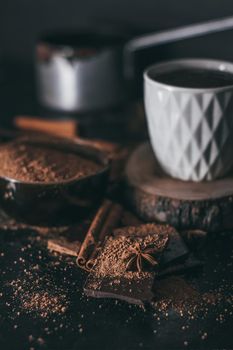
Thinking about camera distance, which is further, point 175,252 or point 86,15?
point 86,15

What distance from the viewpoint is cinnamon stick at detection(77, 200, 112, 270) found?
0.91 m

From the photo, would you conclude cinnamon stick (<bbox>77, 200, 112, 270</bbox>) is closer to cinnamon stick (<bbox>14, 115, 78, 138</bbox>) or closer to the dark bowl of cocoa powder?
the dark bowl of cocoa powder

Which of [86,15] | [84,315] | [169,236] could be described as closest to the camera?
[84,315]

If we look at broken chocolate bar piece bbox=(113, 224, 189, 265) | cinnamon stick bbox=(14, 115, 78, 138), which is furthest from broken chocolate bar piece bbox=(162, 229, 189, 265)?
cinnamon stick bbox=(14, 115, 78, 138)

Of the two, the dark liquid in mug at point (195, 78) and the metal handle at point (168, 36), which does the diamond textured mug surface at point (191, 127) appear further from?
the metal handle at point (168, 36)

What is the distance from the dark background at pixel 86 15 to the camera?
1.32 meters

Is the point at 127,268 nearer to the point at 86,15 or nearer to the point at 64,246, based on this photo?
the point at 64,246

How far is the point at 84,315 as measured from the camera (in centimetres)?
81

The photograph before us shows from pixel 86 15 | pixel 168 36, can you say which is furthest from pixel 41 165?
pixel 86 15

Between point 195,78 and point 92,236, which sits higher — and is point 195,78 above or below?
above

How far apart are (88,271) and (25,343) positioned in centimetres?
17

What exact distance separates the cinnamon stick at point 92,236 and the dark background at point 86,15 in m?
0.52

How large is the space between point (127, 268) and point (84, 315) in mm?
91

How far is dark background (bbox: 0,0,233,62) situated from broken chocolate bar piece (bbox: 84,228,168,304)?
61 cm
